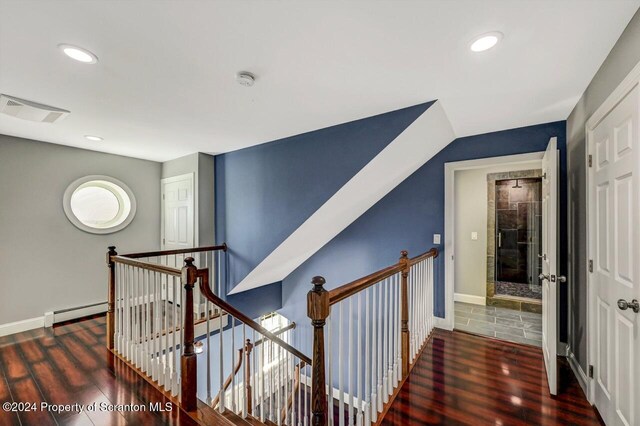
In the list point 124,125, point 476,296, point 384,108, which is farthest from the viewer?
point 476,296

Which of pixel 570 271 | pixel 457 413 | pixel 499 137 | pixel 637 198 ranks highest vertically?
pixel 499 137

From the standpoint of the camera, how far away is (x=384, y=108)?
256 centimetres

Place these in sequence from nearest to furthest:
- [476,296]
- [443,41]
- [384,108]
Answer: [443,41]
[384,108]
[476,296]

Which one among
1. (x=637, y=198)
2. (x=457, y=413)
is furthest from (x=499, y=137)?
(x=457, y=413)

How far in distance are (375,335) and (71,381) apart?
2.45 metres

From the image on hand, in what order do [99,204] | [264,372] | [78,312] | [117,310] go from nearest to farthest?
[117,310] < [264,372] < [78,312] < [99,204]

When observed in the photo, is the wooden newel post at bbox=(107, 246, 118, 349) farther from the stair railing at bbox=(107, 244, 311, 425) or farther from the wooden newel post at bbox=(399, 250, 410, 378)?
the wooden newel post at bbox=(399, 250, 410, 378)

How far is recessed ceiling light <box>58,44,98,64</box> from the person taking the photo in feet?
5.42

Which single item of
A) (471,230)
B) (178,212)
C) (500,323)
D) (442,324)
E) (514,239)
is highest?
(178,212)

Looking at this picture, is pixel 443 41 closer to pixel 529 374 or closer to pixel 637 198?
pixel 637 198

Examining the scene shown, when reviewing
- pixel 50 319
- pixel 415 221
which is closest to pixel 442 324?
pixel 415 221

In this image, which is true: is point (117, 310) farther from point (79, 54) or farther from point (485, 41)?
point (485, 41)

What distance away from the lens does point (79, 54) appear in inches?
67.7

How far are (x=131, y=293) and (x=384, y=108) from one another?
2.74 m
